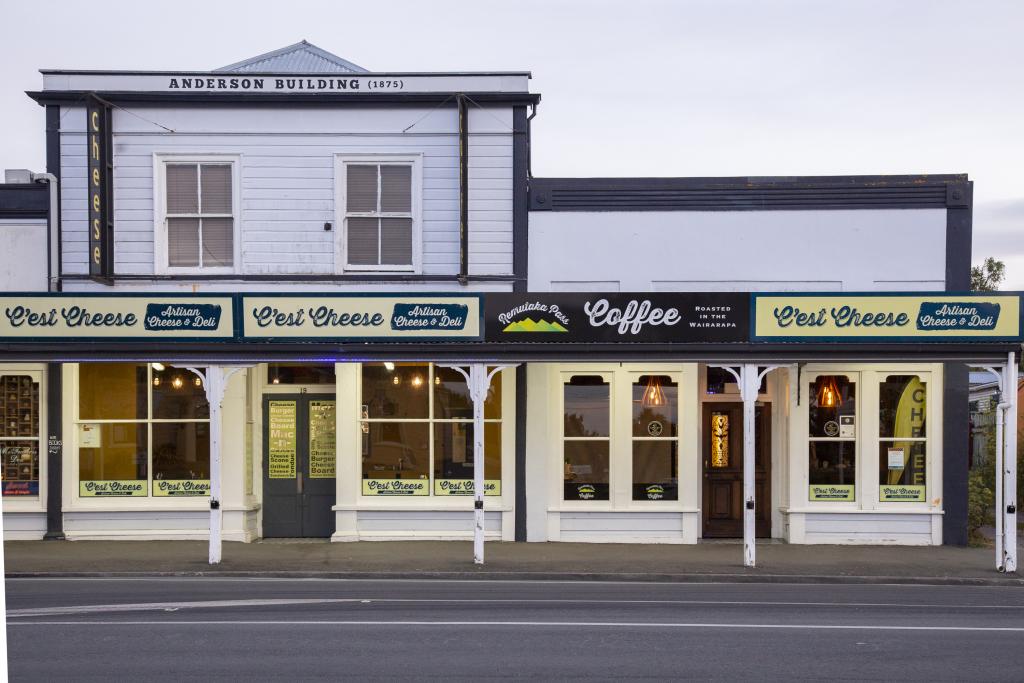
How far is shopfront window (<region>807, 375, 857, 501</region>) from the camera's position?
15.2m

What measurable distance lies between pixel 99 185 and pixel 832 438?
1267 cm

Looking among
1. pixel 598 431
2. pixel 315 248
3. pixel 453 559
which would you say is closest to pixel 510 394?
pixel 598 431

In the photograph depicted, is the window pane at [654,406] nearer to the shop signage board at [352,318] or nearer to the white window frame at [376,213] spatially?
the shop signage board at [352,318]

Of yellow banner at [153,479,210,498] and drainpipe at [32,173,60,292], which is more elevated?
drainpipe at [32,173,60,292]

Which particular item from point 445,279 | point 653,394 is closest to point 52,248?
point 445,279

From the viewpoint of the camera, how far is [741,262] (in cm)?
1525

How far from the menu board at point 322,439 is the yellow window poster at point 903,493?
9.20 metres

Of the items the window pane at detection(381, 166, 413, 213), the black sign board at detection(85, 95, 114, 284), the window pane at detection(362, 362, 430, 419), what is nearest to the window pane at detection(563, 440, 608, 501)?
the window pane at detection(362, 362, 430, 419)

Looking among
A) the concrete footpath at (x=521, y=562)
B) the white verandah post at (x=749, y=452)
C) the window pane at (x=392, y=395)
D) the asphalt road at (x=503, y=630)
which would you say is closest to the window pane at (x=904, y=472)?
the concrete footpath at (x=521, y=562)

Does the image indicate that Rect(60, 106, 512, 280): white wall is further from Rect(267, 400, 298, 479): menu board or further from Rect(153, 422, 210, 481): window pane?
Rect(153, 422, 210, 481): window pane

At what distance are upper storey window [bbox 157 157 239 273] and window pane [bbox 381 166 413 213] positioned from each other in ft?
8.11

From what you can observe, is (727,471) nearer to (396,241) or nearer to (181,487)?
(396,241)

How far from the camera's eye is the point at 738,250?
15.2 m

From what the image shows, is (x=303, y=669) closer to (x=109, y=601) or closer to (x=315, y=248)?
(x=109, y=601)
